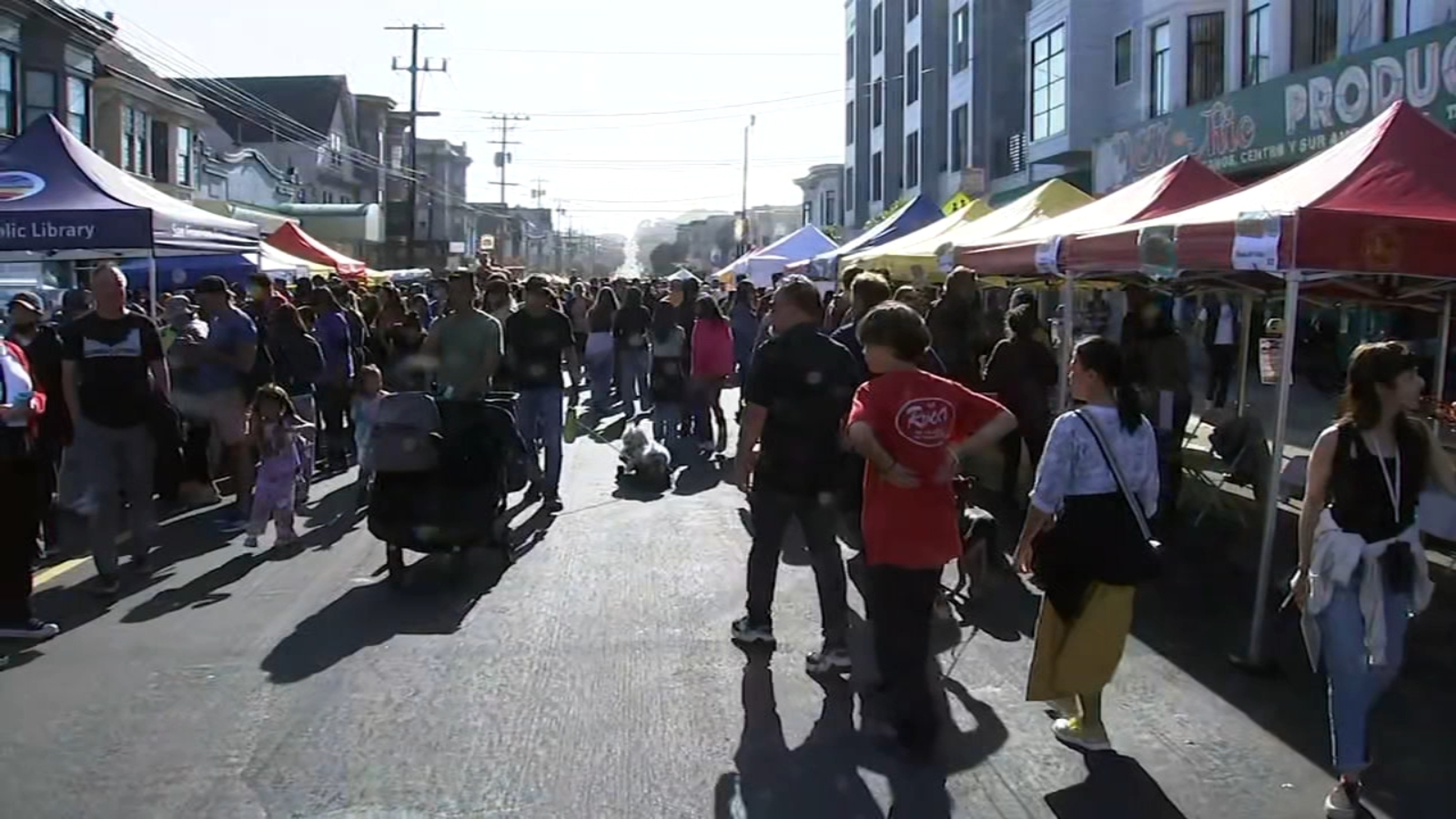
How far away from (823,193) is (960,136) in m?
30.5

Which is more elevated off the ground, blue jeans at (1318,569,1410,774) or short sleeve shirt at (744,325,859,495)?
short sleeve shirt at (744,325,859,495)

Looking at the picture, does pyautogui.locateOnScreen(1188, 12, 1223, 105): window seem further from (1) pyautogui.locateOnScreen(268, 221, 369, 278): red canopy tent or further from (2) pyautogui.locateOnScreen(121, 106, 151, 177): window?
(2) pyautogui.locateOnScreen(121, 106, 151, 177): window

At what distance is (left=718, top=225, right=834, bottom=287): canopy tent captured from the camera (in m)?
27.0

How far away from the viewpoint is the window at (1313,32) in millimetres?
22281

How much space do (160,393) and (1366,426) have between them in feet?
20.9

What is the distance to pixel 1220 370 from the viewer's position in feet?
69.7

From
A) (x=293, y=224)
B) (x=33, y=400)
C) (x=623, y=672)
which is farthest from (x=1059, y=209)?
(x=293, y=224)

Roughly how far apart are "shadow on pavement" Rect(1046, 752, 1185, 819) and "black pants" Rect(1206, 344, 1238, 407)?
1649 cm

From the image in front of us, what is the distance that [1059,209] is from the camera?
14562mm

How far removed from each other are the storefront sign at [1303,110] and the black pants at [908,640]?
14.9 meters

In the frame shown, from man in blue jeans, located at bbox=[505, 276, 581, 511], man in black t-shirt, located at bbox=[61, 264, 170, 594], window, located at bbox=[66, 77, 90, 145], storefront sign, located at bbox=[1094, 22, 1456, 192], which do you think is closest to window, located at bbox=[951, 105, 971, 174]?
storefront sign, located at bbox=[1094, 22, 1456, 192]

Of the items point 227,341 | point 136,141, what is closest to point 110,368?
point 227,341

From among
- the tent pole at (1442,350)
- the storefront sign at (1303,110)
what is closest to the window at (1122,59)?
the storefront sign at (1303,110)

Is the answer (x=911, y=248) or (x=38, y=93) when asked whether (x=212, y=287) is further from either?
(x=38, y=93)
